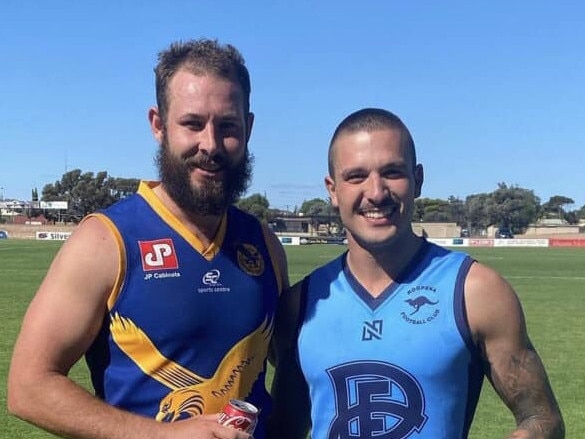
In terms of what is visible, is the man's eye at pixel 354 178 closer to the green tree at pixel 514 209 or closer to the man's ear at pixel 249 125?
the man's ear at pixel 249 125

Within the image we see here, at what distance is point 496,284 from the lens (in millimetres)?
2854

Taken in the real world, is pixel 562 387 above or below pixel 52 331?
below

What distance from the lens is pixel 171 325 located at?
9.37ft

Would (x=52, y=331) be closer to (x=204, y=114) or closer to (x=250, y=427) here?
(x=250, y=427)

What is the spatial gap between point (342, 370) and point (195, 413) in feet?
1.82

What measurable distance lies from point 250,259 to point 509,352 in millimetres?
1039

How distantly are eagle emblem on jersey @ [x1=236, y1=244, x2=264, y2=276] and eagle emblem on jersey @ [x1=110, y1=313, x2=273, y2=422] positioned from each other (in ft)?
1.06

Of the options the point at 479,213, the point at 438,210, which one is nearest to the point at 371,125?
the point at 479,213

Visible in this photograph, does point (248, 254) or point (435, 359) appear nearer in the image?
point (435, 359)

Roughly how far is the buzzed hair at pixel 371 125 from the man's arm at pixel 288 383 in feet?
1.90

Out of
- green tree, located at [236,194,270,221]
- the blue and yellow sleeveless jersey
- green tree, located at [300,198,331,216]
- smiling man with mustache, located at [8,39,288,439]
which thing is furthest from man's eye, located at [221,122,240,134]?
green tree, located at [300,198,331,216]

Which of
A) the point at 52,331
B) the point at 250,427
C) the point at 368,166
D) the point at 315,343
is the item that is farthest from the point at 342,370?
the point at 52,331

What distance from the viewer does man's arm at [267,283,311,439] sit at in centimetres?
316

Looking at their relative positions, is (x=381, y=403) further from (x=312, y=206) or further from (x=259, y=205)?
(x=312, y=206)
